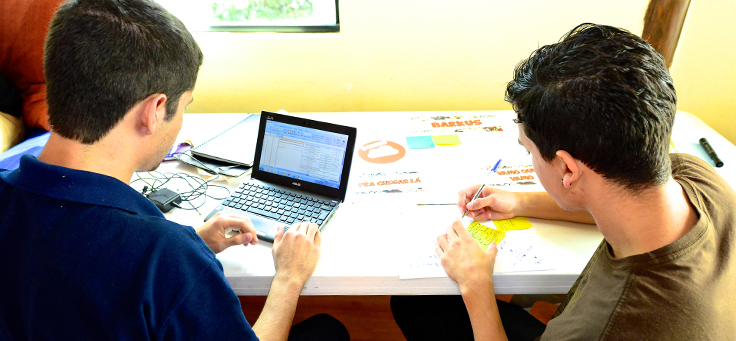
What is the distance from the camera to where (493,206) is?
1.08m

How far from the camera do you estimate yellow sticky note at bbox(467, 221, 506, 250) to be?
3.30 feet

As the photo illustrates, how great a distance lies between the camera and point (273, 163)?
117 cm

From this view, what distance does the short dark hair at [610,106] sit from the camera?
65 centimetres

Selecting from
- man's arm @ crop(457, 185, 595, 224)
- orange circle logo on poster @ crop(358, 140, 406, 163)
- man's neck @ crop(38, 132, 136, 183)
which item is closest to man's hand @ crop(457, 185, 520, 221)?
man's arm @ crop(457, 185, 595, 224)

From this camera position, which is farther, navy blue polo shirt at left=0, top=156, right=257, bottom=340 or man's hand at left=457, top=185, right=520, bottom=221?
man's hand at left=457, top=185, right=520, bottom=221

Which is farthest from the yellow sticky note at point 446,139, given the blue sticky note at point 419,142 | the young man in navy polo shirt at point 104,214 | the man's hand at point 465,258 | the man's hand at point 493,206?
the young man in navy polo shirt at point 104,214

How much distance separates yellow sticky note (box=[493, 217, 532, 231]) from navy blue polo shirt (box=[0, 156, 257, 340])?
26.6 inches

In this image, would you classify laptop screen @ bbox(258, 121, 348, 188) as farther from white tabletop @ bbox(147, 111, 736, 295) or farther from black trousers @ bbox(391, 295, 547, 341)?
black trousers @ bbox(391, 295, 547, 341)

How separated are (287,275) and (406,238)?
0.29 metres

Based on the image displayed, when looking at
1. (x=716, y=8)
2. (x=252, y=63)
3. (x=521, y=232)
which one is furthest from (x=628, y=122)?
(x=252, y=63)

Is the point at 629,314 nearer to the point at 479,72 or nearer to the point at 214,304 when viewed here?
the point at 214,304

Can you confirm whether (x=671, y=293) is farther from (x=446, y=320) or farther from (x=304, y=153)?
(x=304, y=153)

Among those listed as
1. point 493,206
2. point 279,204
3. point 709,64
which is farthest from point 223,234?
point 709,64

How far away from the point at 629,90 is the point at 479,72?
3.76ft
